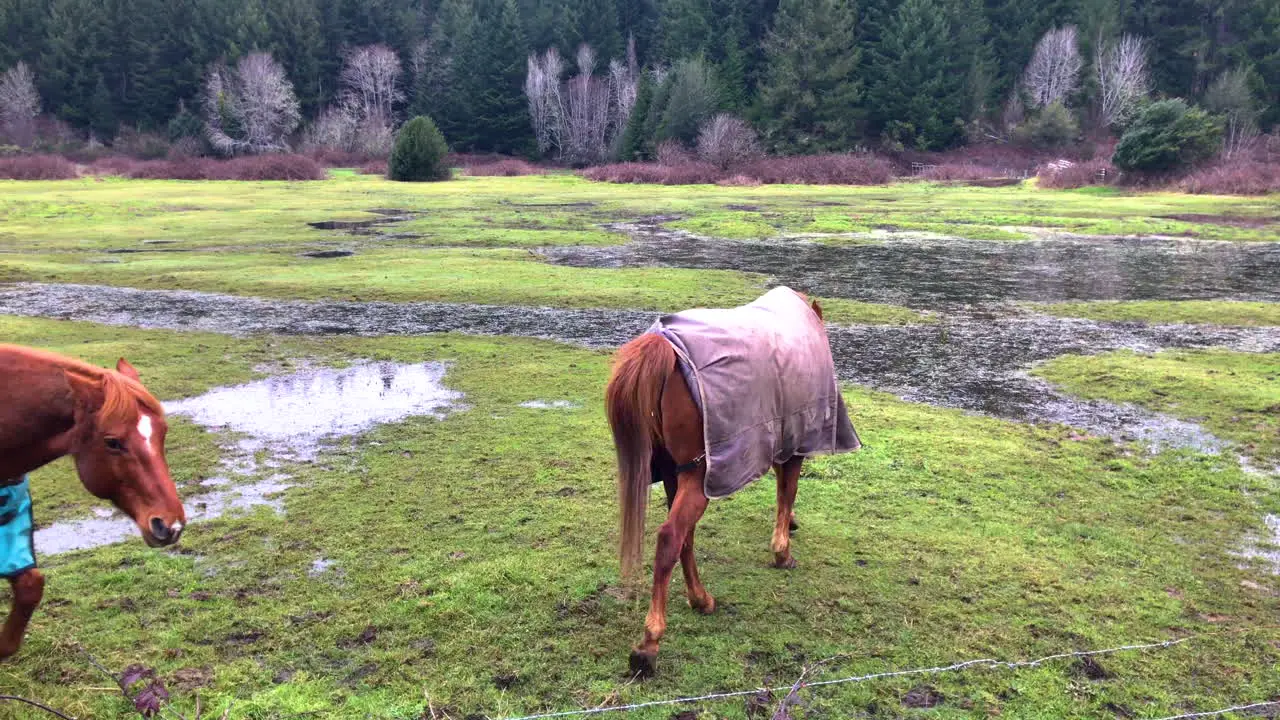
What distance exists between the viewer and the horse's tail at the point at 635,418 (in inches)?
143

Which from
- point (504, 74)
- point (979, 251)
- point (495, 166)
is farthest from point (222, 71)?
point (979, 251)

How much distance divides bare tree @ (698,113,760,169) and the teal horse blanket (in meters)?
46.5

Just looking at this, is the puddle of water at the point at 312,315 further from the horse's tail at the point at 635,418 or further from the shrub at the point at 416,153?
the shrub at the point at 416,153

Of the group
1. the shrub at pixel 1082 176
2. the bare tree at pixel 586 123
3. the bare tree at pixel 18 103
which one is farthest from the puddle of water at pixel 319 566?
the bare tree at pixel 18 103

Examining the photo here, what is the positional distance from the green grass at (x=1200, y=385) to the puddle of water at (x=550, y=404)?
16.3 feet

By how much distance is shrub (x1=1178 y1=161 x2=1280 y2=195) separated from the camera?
2983 centimetres

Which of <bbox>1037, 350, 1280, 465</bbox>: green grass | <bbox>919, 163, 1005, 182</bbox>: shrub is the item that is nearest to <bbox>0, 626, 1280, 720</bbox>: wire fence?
<bbox>1037, 350, 1280, 465</bbox>: green grass

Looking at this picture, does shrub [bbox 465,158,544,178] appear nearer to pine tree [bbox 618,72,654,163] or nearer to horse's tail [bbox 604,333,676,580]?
pine tree [bbox 618,72,654,163]

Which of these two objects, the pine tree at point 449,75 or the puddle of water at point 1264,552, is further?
the pine tree at point 449,75

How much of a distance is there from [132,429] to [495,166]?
54.1 m

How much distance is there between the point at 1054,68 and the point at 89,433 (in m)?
70.0

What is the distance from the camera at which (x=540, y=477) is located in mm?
5828

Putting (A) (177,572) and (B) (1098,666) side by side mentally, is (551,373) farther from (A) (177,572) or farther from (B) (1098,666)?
(B) (1098,666)

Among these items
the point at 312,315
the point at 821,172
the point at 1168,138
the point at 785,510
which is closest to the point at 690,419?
the point at 785,510
